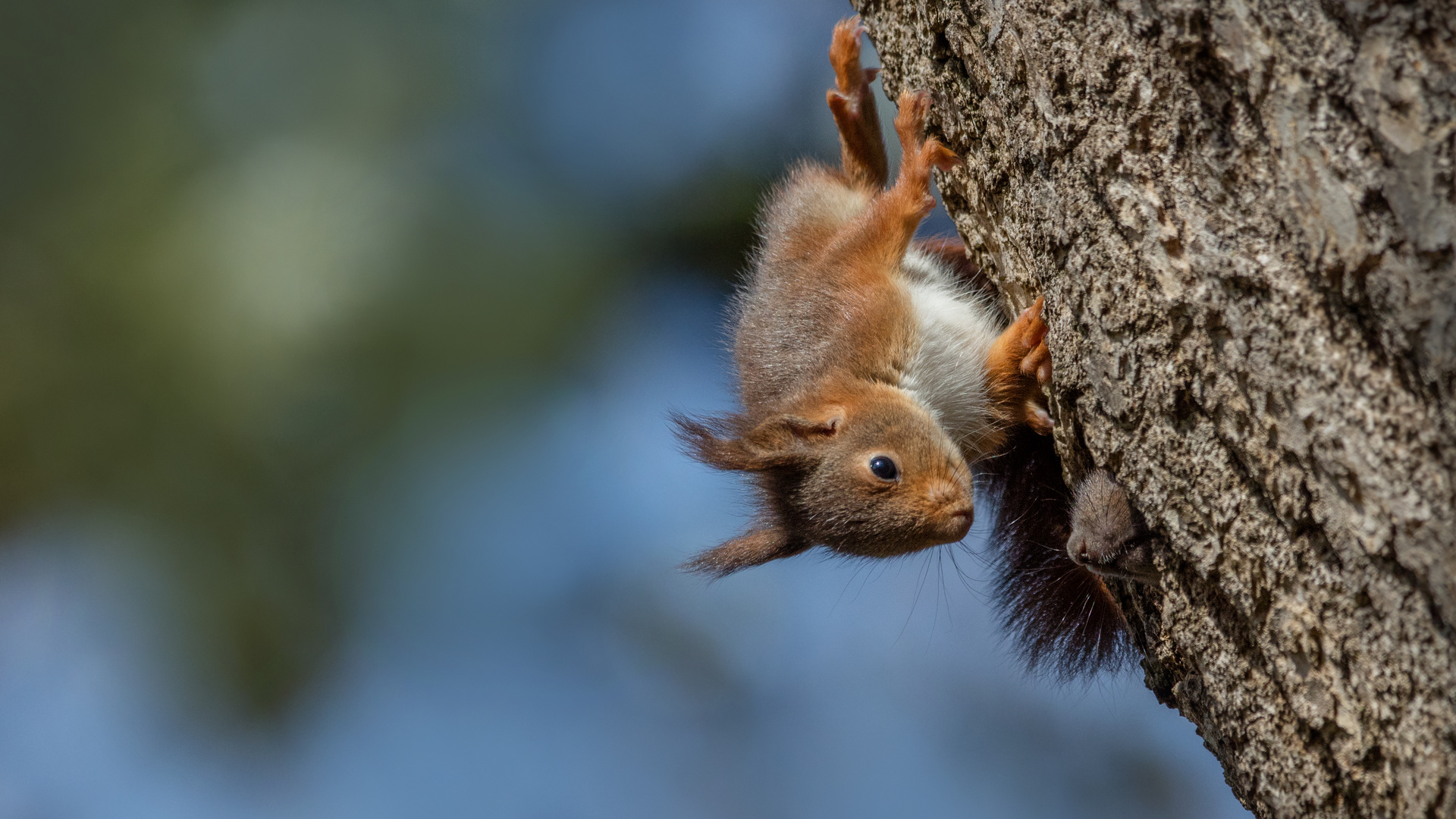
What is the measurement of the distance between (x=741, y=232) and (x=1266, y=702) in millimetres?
2896

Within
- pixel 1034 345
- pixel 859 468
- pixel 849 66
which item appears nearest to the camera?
pixel 1034 345

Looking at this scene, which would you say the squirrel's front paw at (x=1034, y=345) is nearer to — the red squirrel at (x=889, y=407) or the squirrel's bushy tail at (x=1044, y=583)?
the red squirrel at (x=889, y=407)

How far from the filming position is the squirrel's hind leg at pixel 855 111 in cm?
316

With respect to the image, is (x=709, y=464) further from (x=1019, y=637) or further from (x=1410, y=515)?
(x=1410, y=515)

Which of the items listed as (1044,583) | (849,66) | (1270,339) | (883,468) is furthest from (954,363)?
(1270,339)

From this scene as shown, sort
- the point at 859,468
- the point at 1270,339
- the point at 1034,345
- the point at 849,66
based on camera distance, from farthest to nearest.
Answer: the point at 849,66 → the point at 859,468 → the point at 1034,345 → the point at 1270,339

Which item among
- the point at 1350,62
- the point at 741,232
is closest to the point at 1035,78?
the point at 1350,62

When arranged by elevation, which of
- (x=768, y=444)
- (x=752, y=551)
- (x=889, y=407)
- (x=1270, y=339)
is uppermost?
(x=1270, y=339)

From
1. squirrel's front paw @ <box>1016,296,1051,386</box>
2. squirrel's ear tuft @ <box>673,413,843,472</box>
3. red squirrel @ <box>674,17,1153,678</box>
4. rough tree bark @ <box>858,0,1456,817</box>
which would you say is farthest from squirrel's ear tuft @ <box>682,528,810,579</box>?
rough tree bark @ <box>858,0,1456,817</box>

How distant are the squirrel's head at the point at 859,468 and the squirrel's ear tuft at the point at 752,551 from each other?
32mm

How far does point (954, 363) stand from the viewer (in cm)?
301

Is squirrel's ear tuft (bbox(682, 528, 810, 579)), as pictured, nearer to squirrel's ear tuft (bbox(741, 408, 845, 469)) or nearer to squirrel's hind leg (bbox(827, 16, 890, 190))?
squirrel's ear tuft (bbox(741, 408, 845, 469))

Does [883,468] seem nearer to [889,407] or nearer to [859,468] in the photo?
[859,468]

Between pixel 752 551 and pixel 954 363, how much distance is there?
834 millimetres
